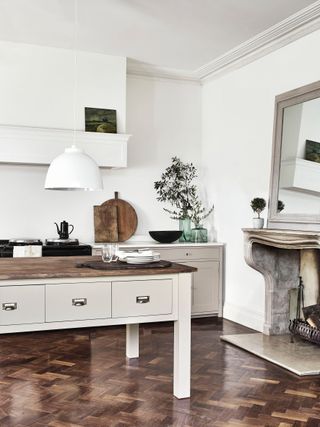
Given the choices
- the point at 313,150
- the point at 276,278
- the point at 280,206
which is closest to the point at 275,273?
the point at 276,278

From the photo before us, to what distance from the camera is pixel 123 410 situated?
11.1 feet

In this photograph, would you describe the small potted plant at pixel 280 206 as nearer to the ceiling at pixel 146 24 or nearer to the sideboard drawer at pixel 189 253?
the sideboard drawer at pixel 189 253

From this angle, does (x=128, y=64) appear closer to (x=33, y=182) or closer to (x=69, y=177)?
(x=33, y=182)

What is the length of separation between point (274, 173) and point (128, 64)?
7.53 ft

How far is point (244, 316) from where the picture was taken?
5965 mm

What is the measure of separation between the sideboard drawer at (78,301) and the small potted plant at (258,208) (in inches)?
97.0

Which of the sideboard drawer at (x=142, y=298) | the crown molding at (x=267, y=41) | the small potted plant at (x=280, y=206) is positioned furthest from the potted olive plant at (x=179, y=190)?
the sideboard drawer at (x=142, y=298)

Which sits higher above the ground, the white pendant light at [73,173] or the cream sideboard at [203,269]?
the white pendant light at [73,173]

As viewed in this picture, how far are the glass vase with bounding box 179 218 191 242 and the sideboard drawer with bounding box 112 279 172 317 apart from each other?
3.12 m

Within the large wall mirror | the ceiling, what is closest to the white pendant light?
the ceiling

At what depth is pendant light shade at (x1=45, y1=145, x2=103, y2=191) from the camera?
11.6 ft

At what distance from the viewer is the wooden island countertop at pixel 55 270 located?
126 inches

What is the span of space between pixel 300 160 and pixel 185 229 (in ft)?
6.82

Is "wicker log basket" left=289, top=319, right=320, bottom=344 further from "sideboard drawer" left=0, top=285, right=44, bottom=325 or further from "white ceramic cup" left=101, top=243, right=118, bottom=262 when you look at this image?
"sideboard drawer" left=0, top=285, right=44, bottom=325
